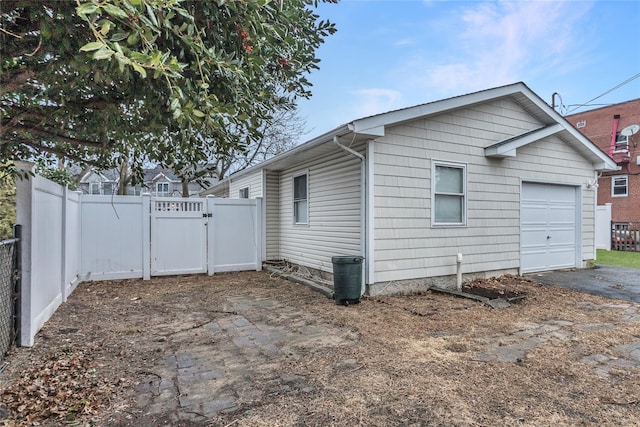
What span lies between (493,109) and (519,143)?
3.05 feet

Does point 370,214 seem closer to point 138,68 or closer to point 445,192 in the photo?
point 445,192

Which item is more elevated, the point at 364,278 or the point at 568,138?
the point at 568,138

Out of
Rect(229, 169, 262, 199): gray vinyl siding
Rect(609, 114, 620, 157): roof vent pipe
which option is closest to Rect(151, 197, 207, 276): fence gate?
Rect(229, 169, 262, 199): gray vinyl siding

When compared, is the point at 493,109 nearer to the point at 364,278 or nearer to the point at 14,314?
the point at 364,278

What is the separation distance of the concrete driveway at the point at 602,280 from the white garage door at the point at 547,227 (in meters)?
0.33

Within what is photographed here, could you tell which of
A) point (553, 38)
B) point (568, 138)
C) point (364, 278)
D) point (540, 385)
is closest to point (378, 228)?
point (364, 278)

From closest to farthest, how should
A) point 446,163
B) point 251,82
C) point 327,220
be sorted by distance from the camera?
point 251,82
point 446,163
point 327,220

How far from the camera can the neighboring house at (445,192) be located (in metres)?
6.53

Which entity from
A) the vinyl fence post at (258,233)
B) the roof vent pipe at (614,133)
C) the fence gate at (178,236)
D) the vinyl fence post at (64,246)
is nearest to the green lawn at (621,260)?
the vinyl fence post at (258,233)

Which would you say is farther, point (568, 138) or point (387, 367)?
point (568, 138)

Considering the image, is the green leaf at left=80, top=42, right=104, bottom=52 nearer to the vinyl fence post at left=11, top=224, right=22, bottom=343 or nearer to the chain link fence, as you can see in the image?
the chain link fence

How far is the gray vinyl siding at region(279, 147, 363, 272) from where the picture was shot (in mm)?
6883

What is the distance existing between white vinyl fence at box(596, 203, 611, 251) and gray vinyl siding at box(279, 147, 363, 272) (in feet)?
44.7

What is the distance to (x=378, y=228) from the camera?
645cm
